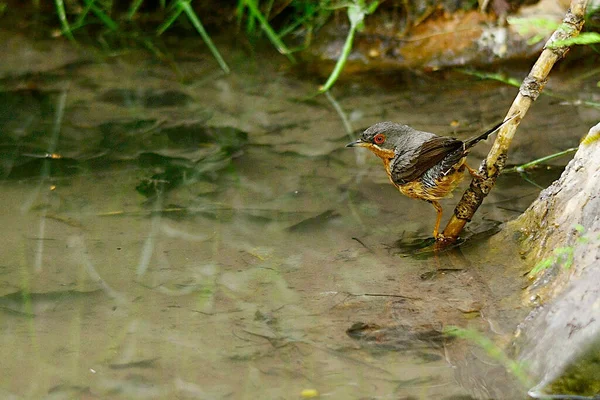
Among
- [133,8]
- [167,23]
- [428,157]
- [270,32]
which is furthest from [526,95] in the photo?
[133,8]

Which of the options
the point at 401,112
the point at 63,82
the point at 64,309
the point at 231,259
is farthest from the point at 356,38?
the point at 64,309

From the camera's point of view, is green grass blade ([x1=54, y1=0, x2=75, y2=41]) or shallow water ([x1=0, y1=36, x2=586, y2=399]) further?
green grass blade ([x1=54, y1=0, x2=75, y2=41])

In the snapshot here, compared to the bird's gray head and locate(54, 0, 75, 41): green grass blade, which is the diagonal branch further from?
locate(54, 0, 75, 41): green grass blade

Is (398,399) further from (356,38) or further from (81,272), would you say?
(356,38)

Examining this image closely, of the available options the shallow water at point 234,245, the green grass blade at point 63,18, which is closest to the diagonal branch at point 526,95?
the shallow water at point 234,245

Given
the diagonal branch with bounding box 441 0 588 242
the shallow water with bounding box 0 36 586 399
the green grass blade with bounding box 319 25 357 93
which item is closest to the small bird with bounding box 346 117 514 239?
the diagonal branch with bounding box 441 0 588 242

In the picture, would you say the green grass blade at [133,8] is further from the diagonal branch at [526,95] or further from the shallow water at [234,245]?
the diagonal branch at [526,95]

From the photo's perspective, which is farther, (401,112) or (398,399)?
(401,112)
